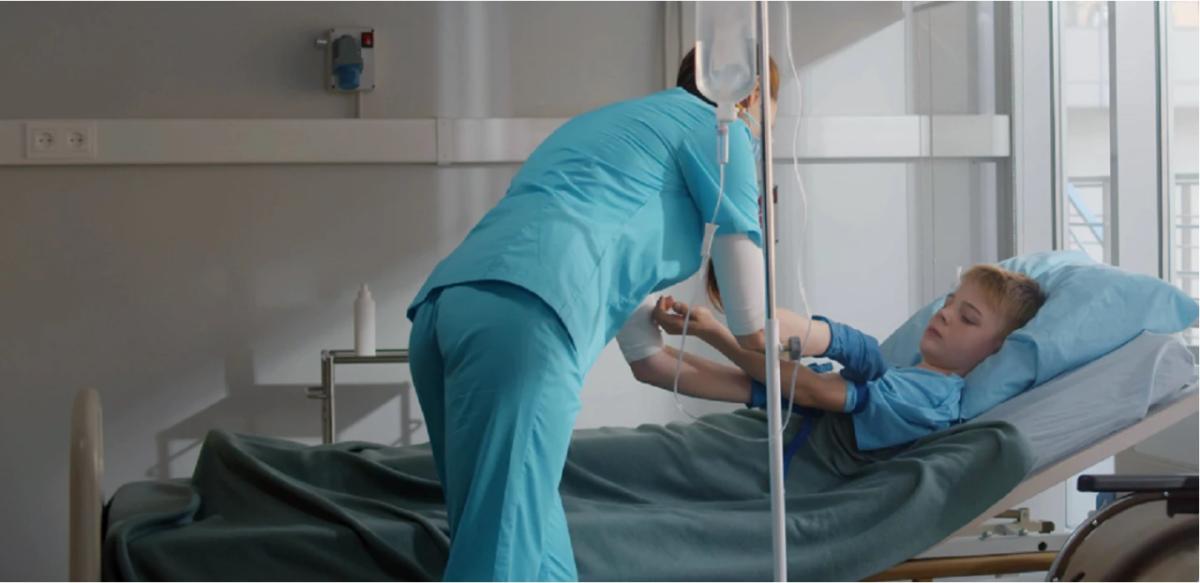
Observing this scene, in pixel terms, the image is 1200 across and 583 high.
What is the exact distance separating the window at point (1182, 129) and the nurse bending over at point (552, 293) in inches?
53.1

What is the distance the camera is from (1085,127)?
2.83 metres

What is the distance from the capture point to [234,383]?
10.5ft

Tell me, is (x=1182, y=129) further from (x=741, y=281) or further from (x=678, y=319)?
(x=741, y=281)

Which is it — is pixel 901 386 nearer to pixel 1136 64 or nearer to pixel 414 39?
pixel 1136 64

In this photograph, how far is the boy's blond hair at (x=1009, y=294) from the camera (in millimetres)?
2275

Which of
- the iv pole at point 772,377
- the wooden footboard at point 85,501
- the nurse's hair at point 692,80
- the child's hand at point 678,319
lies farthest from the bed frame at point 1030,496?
the nurse's hair at point 692,80

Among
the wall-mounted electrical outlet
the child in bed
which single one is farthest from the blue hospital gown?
the wall-mounted electrical outlet

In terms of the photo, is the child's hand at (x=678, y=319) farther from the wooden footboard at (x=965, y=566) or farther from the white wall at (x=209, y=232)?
the white wall at (x=209, y=232)

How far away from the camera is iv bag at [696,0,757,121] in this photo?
4.35 ft

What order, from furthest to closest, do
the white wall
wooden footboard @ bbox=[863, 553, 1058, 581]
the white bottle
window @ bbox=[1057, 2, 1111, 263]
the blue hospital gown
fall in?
the white wall, the white bottle, window @ bbox=[1057, 2, 1111, 263], the blue hospital gown, wooden footboard @ bbox=[863, 553, 1058, 581]

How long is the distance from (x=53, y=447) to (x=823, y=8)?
259 centimetres

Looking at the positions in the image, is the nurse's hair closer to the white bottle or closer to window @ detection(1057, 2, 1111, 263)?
window @ detection(1057, 2, 1111, 263)

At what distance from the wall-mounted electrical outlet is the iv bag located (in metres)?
2.32

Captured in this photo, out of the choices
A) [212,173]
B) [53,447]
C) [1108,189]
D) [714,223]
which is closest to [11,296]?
[53,447]
